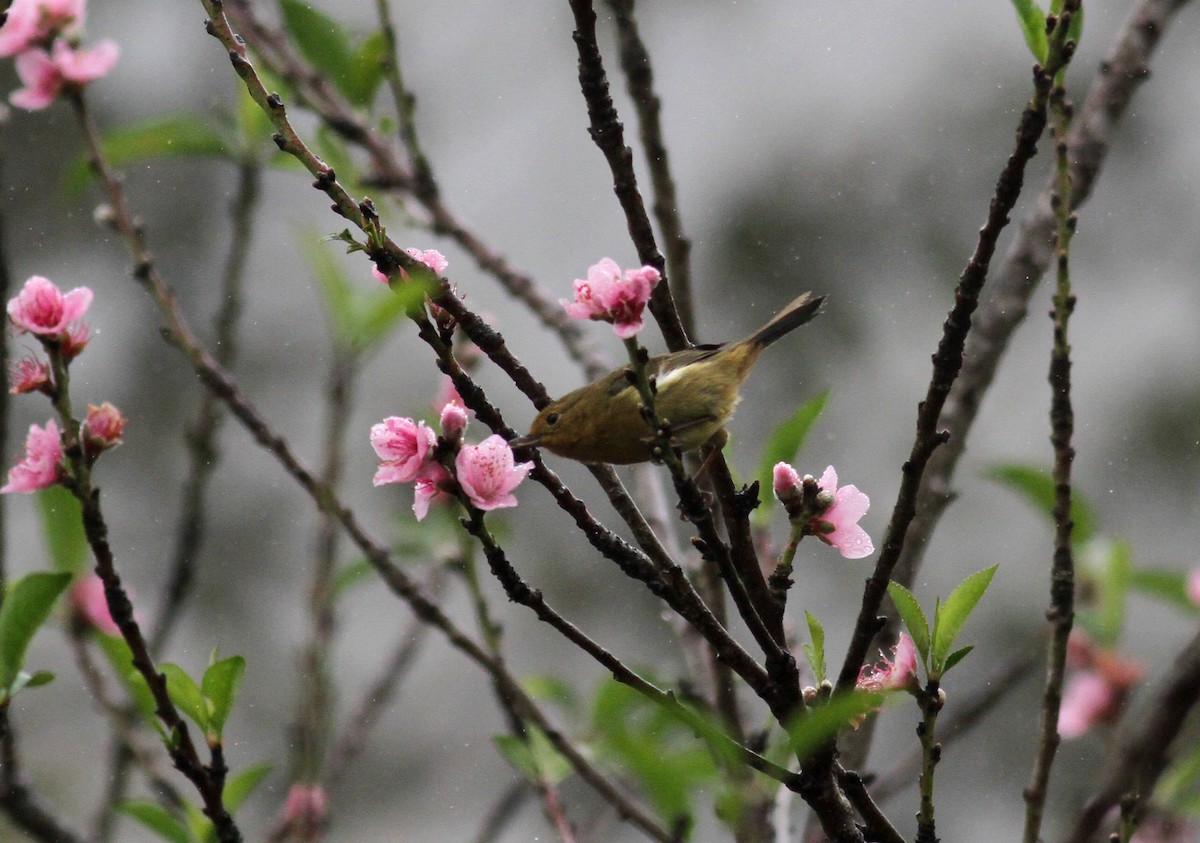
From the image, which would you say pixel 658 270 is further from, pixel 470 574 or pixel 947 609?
pixel 470 574

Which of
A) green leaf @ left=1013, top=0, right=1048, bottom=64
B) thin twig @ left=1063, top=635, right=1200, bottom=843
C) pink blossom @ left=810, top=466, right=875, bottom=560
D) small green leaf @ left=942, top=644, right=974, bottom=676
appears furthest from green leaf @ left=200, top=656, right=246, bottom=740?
green leaf @ left=1013, top=0, right=1048, bottom=64

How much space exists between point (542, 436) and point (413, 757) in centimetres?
563

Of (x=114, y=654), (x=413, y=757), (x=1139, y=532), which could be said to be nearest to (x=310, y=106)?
(x=114, y=654)

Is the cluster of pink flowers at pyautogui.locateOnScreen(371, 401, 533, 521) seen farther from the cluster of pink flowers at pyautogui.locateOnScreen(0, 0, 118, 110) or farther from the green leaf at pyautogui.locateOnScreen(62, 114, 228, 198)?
the green leaf at pyautogui.locateOnScreen(62, 114, 228, 198)

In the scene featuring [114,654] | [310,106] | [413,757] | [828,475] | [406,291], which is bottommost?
[413,757]

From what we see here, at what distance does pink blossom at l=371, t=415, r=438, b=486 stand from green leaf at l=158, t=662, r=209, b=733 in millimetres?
424

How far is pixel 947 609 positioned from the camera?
5.01 ft

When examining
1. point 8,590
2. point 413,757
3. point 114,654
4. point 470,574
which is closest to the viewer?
point 8,590

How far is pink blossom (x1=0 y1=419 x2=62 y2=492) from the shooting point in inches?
62.4

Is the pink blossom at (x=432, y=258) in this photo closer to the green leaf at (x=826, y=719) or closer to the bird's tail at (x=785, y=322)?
the green leaf at (x=826, y=719)

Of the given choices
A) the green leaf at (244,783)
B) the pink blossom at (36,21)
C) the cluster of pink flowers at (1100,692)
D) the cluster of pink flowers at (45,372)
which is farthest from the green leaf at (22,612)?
the cluster of pink flowers at (1100,692)

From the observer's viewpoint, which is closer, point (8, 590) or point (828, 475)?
point (828, 475)

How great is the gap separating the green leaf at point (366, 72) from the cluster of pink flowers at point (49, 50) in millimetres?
495

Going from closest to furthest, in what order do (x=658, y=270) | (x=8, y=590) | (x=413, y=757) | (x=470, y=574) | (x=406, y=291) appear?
(x=406, y=291) < (x=658, y=270) < (x=8, y=590) < (x=470, y=574) < (x=413, y=757)
